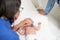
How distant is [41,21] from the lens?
1620 millimetres

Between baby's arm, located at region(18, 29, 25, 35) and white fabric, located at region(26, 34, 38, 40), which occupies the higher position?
baby's arm, located at region(18, 29, 25, 35)

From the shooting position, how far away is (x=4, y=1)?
1072 millimetres

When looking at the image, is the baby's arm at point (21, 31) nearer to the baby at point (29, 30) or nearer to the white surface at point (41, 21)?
the baby at point (29, 30)

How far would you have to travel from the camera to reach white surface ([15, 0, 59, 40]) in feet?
4.97

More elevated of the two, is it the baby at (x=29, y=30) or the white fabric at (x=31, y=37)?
the baby at (x=29, y=30)

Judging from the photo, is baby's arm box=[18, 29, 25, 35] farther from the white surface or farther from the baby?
the white surface

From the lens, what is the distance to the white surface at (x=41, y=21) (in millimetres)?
1514

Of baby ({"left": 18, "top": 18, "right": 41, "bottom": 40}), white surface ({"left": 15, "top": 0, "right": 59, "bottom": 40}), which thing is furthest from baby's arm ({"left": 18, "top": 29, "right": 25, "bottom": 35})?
white surface ({"left": 15, "top": 0, "right": 59, "bottom": 40})

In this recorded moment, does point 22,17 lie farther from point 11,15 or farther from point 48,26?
point 11,15

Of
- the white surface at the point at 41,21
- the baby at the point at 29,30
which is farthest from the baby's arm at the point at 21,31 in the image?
the white surface at the point at 41,21

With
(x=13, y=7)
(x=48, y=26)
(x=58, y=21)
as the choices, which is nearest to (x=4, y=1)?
(x=13, y=7)

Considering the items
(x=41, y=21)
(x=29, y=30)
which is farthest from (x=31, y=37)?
(x=41, y=21)

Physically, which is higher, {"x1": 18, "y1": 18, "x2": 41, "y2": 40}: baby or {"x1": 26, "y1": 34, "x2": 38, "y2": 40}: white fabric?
{"x1": 18, "y1": 18, "x2": 41, "y2": 40}: baby

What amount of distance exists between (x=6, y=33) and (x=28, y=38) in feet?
1.33
